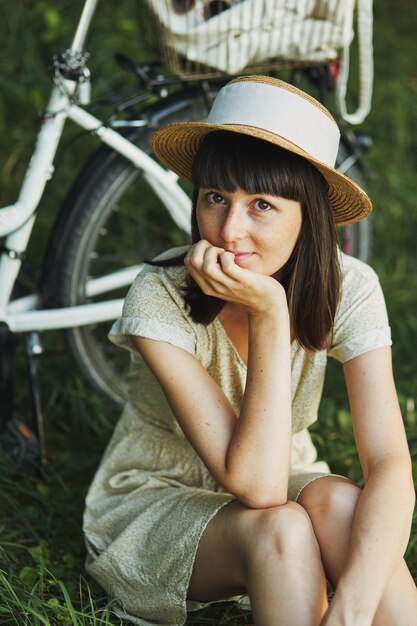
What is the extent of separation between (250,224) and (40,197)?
99 cm

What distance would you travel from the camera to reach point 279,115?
187 cm

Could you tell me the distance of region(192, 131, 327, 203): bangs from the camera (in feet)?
6.18

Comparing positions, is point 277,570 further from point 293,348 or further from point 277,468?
point 293,348

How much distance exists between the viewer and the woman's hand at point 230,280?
1888 mm

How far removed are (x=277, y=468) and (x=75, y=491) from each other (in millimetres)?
1023

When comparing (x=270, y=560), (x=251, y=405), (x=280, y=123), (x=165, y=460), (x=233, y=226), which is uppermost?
(x=280, y=123)

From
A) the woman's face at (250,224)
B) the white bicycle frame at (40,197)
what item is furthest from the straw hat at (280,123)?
the white bicycle frame at (40,197)

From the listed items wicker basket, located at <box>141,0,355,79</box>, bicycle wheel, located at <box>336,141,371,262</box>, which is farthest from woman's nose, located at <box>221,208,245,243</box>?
bicycle wheel, located at <box>336,141,371,262</box>

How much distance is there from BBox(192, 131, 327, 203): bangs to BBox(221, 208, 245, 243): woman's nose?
0.17 feet

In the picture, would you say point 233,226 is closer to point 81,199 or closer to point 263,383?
point 263,383

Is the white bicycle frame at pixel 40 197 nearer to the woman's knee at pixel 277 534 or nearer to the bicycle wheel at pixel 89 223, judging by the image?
the bicycle wheel at pixel 89 223

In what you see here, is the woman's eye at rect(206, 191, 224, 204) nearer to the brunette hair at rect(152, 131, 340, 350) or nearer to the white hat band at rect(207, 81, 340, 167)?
the brunette hair at rect(152, 131, 340, 350)

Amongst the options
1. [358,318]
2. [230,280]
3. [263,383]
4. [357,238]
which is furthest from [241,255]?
[357,238]

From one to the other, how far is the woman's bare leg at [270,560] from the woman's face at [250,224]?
551 mm
